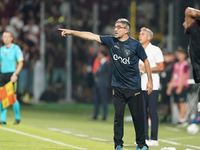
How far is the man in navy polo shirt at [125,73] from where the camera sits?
7855mm

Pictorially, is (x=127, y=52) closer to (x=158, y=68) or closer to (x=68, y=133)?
(x=158, y=68)

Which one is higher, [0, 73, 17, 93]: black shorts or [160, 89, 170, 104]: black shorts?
[0, 73, 17, 93]: black shorts

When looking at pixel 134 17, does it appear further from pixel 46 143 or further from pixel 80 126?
pixel 46 143

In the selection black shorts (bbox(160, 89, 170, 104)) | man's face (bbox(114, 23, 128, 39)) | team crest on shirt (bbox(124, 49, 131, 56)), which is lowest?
black shorts (bbox(160, 89, 170, 104))

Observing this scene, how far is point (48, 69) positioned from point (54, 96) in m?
1.44

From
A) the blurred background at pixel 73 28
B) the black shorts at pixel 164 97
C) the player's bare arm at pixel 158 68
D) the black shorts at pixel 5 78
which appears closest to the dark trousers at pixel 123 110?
the player's bare arm at pixel 158 68

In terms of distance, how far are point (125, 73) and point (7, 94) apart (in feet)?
15.9

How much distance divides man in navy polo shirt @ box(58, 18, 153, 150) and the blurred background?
39.7ft

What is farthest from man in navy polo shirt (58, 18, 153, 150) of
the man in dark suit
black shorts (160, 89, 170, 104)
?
black shorts (160, 89, 170, 104)

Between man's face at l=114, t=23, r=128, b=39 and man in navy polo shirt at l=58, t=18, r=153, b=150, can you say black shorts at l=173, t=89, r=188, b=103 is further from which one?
man's face at l=114, t=23, r=128, b=39

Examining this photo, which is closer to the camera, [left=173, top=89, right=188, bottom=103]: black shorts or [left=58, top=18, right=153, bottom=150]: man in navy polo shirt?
[left=58, top=18, right=153, bottom=150]: man in navy polo shirt

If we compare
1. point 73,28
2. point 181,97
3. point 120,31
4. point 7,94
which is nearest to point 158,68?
point 120,31

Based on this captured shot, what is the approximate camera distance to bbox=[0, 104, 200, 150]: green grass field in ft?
29.7

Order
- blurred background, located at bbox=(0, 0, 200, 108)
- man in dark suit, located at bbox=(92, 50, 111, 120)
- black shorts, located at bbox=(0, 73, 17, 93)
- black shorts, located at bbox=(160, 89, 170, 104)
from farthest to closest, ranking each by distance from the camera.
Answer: blurred background, located at bbox=(0, 0, 200, 108)
black shorts, located at bbox=(160, 89, 170, 104)
man in dark suit, located at bbox=(92, 50, 111, 120)
black shorts, located at bbox=(0, 73, 17, 93)
